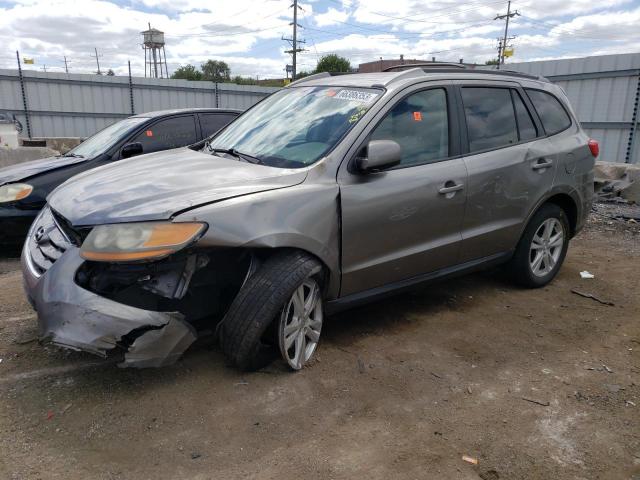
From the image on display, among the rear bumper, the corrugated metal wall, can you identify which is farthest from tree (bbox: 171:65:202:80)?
the rear bumper

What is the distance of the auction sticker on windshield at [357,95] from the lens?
3.46 meters

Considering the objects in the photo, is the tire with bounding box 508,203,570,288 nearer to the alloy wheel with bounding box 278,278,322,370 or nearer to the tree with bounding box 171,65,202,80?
the alloy wheel with bounding box 278,278,322,370

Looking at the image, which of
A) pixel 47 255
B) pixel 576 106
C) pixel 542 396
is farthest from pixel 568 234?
pixel 576 106

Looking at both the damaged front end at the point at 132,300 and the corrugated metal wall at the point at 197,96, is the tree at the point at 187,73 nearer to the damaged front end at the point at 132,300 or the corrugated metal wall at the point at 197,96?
the corrugated metal wall at the point at 197,96

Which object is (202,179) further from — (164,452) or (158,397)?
(164,452)

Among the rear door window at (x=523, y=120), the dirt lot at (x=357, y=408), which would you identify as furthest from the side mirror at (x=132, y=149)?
the rear door window at (x=523, y=120)

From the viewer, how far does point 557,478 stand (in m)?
2.35

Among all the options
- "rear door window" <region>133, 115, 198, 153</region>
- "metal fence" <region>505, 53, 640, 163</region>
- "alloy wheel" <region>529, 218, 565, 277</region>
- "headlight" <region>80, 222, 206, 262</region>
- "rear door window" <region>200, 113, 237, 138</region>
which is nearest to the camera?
"headlight" <region>80, 222, 206, 262</region>

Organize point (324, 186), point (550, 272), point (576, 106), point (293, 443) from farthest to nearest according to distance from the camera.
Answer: point (576, 106)
point (550, 272)
point (324, 186)
point (293, 443)

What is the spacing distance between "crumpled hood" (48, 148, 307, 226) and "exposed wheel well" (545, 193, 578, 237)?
2.74 metres

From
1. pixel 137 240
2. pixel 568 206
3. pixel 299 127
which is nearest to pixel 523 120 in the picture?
pixel 568 206

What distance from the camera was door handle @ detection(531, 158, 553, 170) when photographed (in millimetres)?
4301

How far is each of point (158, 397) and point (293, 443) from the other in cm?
84

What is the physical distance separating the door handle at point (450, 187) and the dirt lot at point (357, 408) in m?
1.04
